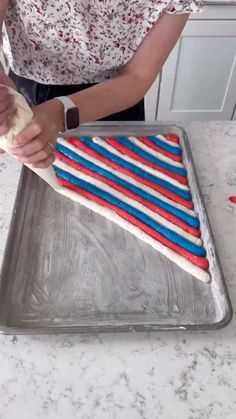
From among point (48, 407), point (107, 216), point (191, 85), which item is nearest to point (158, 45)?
point (107, 216)

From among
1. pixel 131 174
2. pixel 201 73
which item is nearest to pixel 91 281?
pixel 131 174

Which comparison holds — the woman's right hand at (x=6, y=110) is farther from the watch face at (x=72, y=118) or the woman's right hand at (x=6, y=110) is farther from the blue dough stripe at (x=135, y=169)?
the blue dough stripe at (x=135, y=169)

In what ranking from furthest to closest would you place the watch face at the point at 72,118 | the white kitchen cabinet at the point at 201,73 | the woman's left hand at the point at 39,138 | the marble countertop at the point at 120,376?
the white kitchen cabinet at the point at 201,73, the watch face at the point at 72,118, the woman's left hand at the point at 39,138, the marble countertop at the point at 120,376

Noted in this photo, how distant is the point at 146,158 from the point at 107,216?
0.16 meters

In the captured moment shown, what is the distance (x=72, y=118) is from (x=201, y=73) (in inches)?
40.3

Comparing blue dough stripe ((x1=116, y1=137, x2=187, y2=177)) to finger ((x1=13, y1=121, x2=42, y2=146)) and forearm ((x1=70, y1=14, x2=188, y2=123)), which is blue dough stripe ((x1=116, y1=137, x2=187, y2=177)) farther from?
finger ((x1=13, y1=121, x2=42, y2=146))

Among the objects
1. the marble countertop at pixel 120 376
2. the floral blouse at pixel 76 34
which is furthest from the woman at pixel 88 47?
the marble countertop at pixel 120 376

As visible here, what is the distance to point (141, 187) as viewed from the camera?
738mm

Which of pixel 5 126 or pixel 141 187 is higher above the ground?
pixel 5 126

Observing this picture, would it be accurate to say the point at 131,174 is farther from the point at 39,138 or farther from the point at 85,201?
the point at 39,138

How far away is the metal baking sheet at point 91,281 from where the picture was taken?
0.56m

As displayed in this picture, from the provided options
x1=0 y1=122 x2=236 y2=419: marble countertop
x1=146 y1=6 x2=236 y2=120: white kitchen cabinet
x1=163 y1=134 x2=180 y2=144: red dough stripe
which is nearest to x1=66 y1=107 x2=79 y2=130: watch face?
x1=163 y1=134 x2=180 y2=144: red dough stripe

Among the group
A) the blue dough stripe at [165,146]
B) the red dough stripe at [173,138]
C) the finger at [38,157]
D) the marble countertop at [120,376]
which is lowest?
the marble countertop at [120,376]

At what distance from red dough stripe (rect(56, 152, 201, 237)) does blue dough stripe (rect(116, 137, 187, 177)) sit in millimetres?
89
